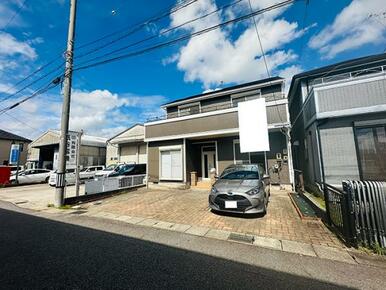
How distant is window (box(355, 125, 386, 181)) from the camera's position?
20.9 feet

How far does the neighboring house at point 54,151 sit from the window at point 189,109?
1574 cm

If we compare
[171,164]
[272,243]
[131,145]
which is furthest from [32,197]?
[272,243]

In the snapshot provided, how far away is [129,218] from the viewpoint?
242 inches

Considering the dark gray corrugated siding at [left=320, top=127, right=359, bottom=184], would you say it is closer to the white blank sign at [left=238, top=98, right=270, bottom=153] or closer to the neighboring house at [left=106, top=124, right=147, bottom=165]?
the white blank sign at [left=238, top=98, right=270, bottom=153]

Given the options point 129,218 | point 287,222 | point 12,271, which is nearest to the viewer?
point 12,271

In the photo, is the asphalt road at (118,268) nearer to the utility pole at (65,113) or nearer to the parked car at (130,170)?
the utility pole at (65,113)

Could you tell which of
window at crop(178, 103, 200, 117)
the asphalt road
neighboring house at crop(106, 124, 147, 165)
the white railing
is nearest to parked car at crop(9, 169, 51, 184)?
neighboring house at crop(106, 124, 147, 165)

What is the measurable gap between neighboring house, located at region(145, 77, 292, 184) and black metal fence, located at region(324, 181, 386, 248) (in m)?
5.82

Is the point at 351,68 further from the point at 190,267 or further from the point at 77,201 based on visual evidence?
the point at 77,201

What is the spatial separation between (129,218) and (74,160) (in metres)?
4.65

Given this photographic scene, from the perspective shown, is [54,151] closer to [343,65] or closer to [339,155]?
[339,155]

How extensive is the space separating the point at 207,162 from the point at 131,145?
32.8 ft

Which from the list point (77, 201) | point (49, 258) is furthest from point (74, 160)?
point (49, 258)

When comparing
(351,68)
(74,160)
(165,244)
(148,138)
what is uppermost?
(351,68)
